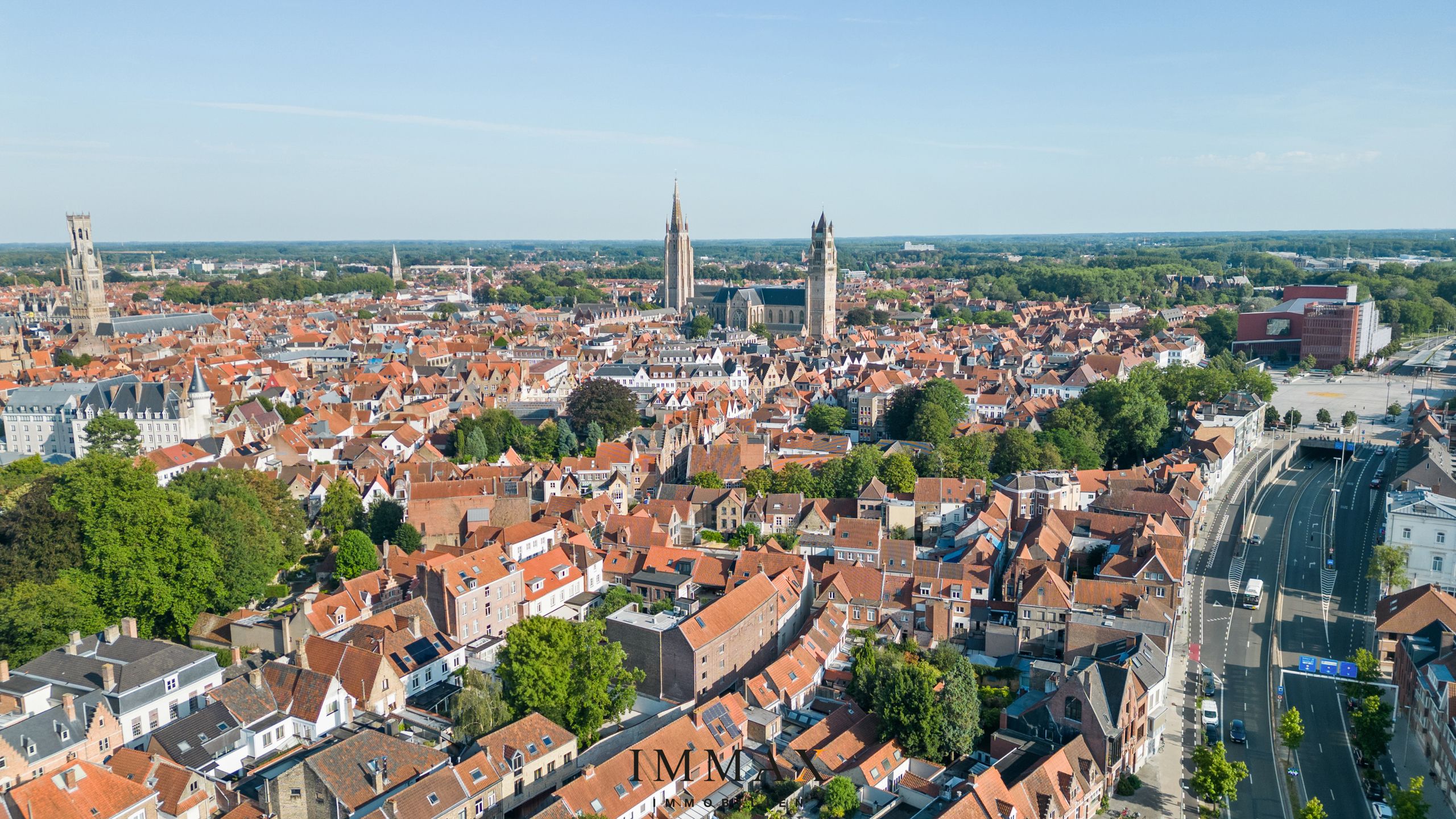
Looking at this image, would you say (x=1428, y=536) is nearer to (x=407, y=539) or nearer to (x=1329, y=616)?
(x=1329, y=616)

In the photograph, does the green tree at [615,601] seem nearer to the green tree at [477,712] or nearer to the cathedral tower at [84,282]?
the green tree at [477,712]

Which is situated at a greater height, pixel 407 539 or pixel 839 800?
pixel 407 539

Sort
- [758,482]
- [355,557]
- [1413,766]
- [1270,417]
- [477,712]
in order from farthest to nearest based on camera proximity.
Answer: [1270,417] → [758,482] → [355,557] → [1413,766] → [477,712]

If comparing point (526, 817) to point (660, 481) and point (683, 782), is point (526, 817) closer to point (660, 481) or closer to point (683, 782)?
point (683, 782)

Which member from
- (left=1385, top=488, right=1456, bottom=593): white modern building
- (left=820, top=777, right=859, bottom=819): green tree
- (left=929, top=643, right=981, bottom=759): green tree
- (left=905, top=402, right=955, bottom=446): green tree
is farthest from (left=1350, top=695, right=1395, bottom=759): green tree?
(left=905, top=402, right=955, bottom=446): green tree

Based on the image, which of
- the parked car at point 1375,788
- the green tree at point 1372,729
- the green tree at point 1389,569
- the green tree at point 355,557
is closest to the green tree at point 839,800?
the parked car at point 1375,788

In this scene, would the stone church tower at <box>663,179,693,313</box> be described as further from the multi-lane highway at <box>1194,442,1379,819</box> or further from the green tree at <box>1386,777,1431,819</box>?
the green tree at <box>1386,777,1431,819</box>

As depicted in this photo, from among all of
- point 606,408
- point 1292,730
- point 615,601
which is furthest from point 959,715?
point 606,408
